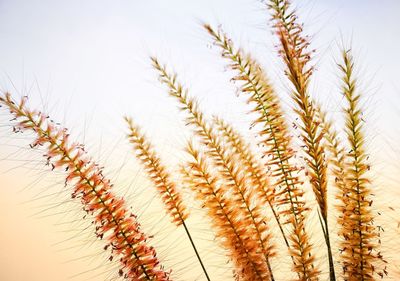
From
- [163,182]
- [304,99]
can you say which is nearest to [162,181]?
[163,182]

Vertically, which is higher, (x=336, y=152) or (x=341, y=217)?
(x=336, y=152)

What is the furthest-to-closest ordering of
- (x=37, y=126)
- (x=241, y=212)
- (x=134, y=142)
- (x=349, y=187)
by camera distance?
(x=134, y=142), (x=241, y=212), (x=37, y=126), (x=349, y=187)

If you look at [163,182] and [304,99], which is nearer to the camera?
[304,99]

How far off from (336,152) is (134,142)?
6.84ft

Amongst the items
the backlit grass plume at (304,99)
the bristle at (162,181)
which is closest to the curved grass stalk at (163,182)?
the bristle at (162,181)

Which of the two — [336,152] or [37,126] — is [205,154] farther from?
[37,126]

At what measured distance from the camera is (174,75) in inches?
132

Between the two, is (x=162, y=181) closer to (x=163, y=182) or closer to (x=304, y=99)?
(x=163, y=182)

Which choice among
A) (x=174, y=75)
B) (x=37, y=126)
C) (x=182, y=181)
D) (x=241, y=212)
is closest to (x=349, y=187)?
(x=241, y=212)

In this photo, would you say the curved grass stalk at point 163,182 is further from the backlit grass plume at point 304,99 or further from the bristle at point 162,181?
the backlit grass plume at point 304,99

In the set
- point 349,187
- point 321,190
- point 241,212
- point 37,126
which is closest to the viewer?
point 321,190

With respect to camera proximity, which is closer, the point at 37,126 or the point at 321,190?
the point at 321,190

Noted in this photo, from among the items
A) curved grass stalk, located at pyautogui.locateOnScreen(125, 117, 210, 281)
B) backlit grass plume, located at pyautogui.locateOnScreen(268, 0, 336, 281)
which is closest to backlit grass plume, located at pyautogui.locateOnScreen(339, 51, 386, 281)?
backlit grass plume, located at pyautogui.locateOnScreen(268, 0, 336, 281)

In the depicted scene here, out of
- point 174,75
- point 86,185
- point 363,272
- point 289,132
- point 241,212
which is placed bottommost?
point 363,272
